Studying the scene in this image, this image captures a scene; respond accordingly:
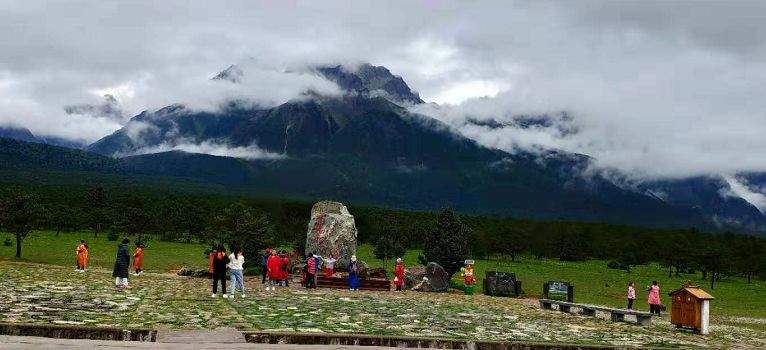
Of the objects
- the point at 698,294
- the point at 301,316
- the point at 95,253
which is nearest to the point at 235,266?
the point at 301,316

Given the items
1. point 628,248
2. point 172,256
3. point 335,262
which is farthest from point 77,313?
point 628,248

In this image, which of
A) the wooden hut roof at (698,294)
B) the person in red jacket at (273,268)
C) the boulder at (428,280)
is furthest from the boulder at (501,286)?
the wooden hut roof at (698,294)

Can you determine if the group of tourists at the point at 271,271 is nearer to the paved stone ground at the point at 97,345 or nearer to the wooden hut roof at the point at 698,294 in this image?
the wooden hut roof at the point at 698,294

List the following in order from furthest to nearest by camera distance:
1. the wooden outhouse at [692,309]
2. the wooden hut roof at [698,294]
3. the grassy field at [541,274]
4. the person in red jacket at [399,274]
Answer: the grassy field at [541,274] < the person in red jacket at [399,274] < the wooden hut roof at [698,294] < the wooden outhouse at [692,309]

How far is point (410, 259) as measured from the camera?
8062 cm

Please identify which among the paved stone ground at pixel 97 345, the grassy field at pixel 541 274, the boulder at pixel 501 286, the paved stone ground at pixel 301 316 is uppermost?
the paved stone ground at pixel 97 345

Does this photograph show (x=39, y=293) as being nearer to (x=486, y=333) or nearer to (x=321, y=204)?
(x=486, y=333)

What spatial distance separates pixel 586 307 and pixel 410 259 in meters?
50.7

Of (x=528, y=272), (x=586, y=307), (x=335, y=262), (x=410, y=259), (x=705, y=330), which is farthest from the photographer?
(x=410, y=259)

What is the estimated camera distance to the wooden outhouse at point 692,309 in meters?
25.1

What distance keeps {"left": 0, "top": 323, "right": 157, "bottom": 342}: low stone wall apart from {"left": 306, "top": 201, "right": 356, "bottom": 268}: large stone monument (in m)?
31.8

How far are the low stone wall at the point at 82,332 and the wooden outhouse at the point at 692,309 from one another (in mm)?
20312

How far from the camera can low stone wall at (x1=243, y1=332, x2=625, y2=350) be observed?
14.1m

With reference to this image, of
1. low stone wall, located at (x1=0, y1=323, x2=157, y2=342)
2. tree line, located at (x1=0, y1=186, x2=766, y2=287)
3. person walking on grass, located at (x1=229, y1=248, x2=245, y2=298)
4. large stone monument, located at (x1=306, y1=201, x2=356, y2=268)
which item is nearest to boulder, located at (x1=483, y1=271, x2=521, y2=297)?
large stone monument, located at (x1=306, y1=201, x2=356, y2=268)
